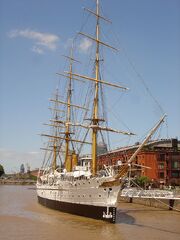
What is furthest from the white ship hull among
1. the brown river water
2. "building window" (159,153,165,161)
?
"building window" (159,153,165,161)

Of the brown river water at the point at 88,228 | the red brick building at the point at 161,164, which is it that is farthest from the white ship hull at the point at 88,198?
the red brick building at the point at 161,164

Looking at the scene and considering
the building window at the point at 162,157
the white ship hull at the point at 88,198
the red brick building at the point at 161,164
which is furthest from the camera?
the building window at the point at 162,157

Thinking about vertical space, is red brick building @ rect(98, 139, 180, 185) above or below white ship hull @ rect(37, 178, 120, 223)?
above

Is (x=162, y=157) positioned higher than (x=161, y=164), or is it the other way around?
(x=162, y=157)

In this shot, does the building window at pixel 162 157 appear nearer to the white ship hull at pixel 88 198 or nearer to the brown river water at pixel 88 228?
the white ship hull at pixel 88 198

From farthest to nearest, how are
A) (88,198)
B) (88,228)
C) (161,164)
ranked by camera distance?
(161,164) → (88,198) → (88,228)

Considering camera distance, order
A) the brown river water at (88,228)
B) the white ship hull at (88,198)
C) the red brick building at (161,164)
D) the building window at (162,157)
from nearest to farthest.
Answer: the brown river water at (88,228) < the white ship hull at (88,198) < the red brick building at (161,164) < the building window at (162,157)

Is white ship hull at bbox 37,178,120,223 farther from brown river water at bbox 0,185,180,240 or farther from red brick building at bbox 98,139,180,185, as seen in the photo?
red brick building at bbox 98,139,180,185

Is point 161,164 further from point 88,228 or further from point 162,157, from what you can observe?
point 88,228

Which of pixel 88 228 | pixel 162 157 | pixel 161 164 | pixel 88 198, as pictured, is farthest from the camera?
pixel 162 157

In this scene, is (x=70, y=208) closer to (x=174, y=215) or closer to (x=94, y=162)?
(x=94, y=162)

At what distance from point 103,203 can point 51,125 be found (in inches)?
1844

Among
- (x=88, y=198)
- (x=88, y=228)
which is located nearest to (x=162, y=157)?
(x=88, y=198)

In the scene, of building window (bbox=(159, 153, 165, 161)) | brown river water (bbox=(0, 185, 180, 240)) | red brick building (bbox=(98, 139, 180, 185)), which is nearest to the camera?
brown river water (bbox=(0, 185, 180, 240))
